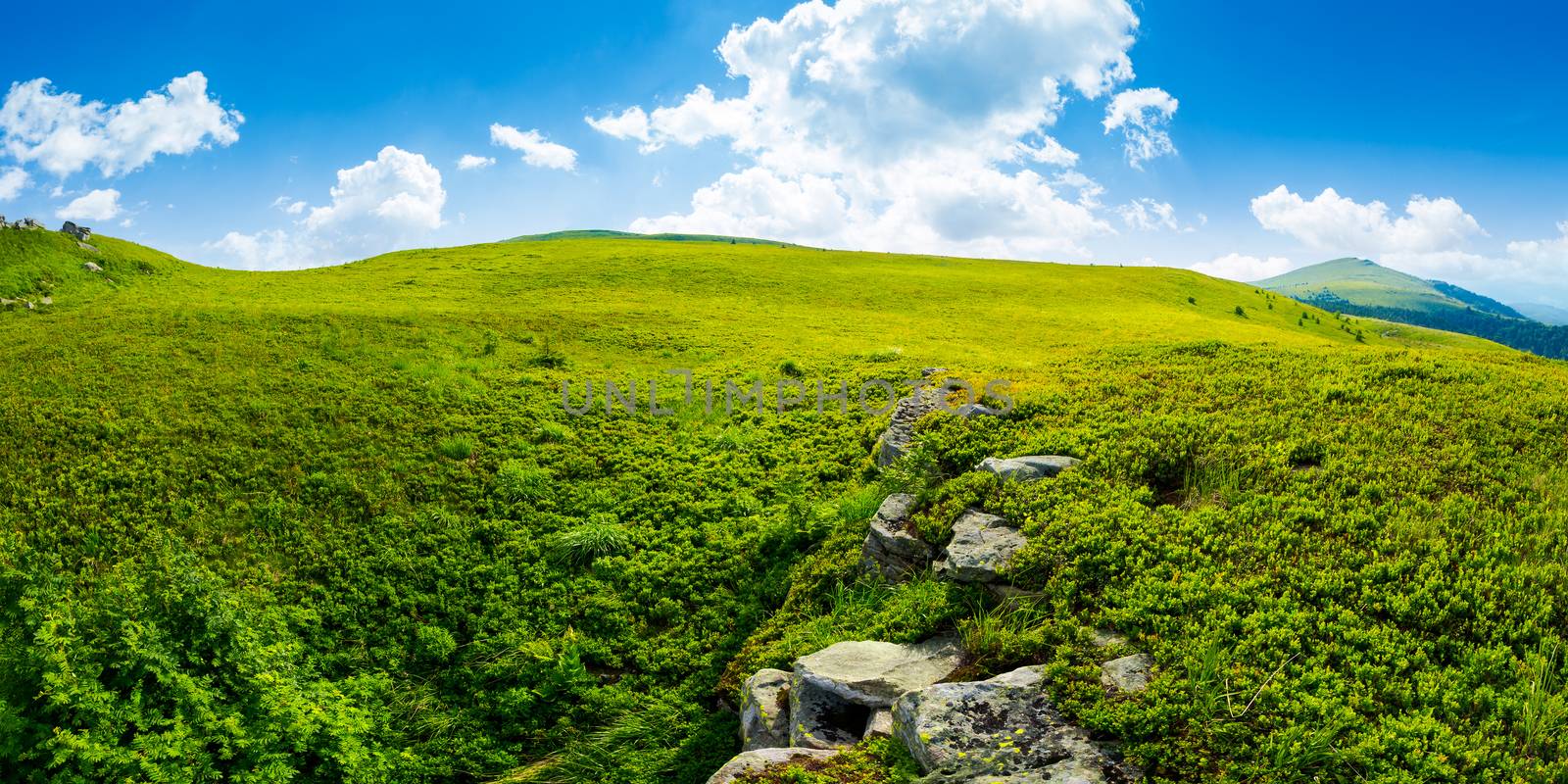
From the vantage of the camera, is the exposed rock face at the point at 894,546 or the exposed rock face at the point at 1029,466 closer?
the exposed rock face at the point at 894,546

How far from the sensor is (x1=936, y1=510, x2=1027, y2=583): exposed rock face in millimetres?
10523

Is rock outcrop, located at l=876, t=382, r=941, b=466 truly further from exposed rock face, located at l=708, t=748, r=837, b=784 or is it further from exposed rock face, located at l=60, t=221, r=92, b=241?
exposed rock face, located at l=60, t=221, r=92, b=241

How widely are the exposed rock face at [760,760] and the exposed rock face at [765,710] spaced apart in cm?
75

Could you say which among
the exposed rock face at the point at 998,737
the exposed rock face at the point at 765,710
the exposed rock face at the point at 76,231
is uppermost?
the exposed rock face at the point at 76,231

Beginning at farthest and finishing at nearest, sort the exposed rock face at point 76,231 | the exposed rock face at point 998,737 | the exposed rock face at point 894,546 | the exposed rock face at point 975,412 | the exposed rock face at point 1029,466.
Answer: the exposed rock face at point 76,231, the exposed rock face at point 975,412, the exposed rock face at point 1029,466, the exposed rock face at point 894,546, the exposed rock face at point 998,737

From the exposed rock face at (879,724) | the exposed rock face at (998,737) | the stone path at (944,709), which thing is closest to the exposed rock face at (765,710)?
the stone path at (944,709)

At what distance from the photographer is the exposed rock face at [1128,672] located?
8031 millimetres

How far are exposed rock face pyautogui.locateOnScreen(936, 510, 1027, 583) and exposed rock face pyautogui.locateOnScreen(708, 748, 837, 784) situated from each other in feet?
11.2

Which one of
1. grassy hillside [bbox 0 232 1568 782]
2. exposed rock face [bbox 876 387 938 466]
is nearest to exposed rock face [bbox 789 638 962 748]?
grassy hillside [bbox 0 232 1568 782]

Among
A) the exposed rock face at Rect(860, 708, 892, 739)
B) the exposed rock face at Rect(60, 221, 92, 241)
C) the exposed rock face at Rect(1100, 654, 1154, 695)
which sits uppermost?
the exposed rock face at Rect(60, 221, 92, 241)

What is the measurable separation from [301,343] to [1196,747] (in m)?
30.7

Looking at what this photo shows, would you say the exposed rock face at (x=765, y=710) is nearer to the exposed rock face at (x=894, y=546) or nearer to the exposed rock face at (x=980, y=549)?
the exposed rock face at (x=894, y=546)

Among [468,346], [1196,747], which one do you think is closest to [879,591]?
[1196,747]

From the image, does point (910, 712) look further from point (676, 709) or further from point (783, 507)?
point (783, 507)
